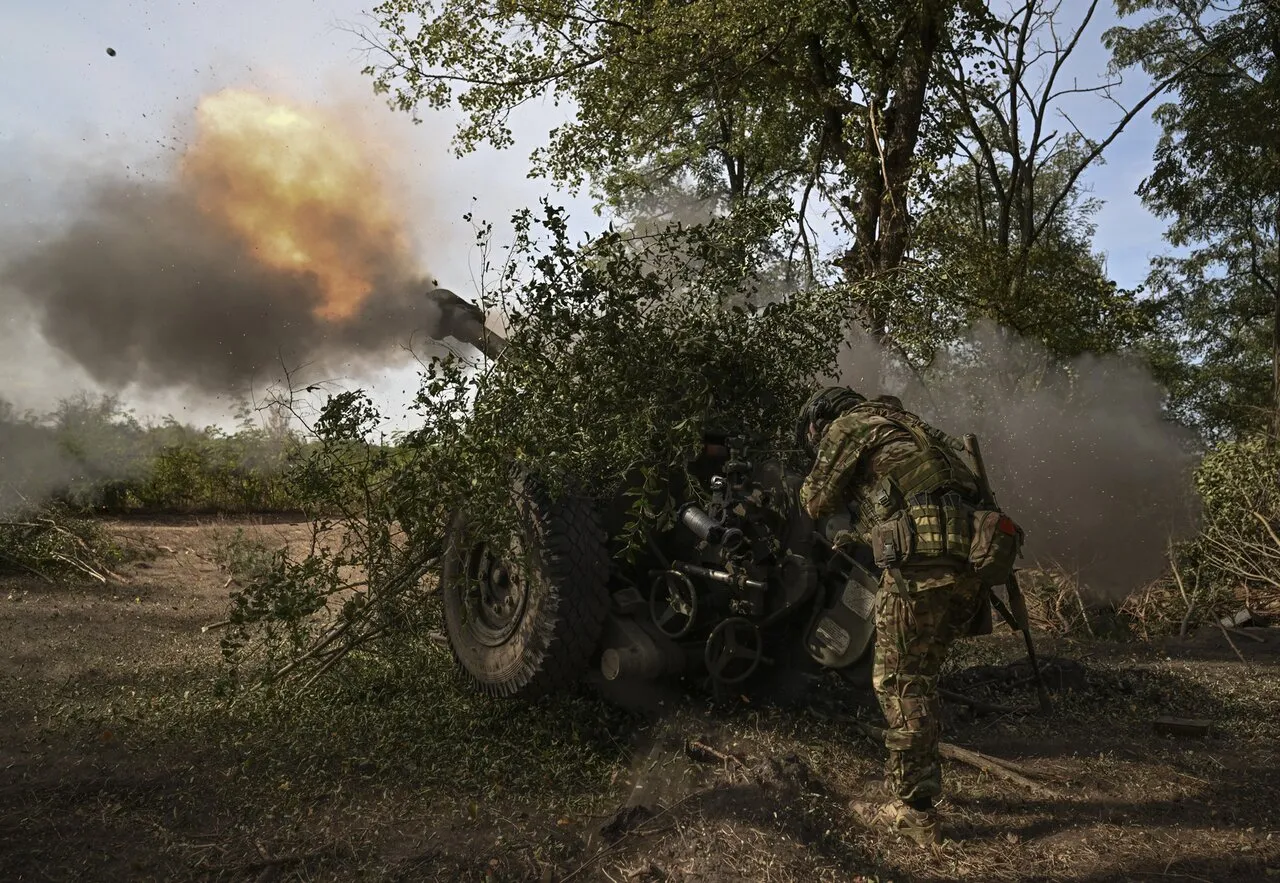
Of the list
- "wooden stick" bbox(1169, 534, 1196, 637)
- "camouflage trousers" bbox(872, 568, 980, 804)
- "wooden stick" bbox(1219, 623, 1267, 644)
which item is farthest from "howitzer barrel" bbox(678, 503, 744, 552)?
"wooden stick" bbox(1169, 534, 1196, 637)

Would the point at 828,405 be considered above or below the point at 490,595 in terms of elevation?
above

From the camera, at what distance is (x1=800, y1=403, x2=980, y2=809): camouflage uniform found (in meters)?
4.57

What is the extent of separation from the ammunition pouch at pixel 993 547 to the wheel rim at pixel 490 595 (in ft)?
8.17

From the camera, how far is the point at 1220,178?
20.7 metres

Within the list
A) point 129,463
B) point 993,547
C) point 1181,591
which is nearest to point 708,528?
point 993,547

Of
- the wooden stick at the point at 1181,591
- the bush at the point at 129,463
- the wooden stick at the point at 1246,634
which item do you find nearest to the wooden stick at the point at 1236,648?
the wooden stick at the point at 1246,634

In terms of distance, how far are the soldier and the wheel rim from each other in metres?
1.85

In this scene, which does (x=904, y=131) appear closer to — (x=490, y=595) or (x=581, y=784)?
(x=490, y=595)

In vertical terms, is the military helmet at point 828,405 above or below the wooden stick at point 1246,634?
above

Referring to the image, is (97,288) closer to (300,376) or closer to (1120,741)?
(300,376)

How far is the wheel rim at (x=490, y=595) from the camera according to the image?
5.79 m

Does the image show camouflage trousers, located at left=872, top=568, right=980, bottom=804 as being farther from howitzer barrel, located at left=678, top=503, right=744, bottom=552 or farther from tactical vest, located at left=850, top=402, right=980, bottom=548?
howitzer barrel, located at left=678, top=503, right=744, bottom=552

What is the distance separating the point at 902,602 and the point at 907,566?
0.57ft

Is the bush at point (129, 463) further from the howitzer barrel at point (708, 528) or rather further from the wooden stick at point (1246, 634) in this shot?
the wooden stick at point (1246, 634)
